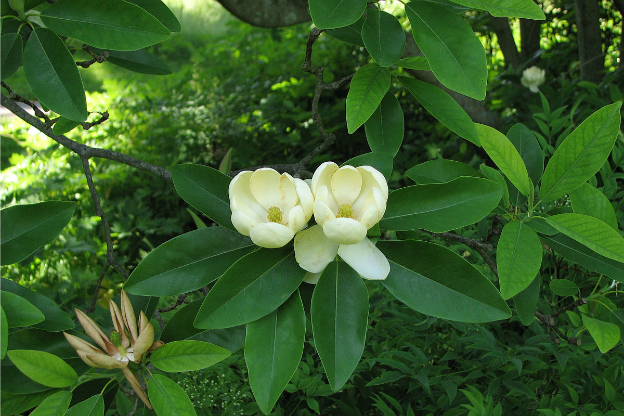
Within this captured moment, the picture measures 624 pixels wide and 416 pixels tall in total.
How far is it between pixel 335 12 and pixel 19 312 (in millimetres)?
629

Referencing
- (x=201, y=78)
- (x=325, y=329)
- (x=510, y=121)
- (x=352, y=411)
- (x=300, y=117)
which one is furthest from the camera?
(x=201, y=78)

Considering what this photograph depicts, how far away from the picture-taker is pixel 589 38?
298 centimetres

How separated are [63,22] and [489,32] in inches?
141

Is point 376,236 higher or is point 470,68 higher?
point 470,68

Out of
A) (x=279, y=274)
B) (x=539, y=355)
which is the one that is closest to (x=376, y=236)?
(x=279, y=274)

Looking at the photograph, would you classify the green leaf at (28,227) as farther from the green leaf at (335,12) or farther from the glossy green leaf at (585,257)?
the glossy green leaf at (585,257)

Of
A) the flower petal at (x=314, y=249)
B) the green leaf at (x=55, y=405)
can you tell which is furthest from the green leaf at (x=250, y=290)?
the green leaf at (x=55, y=405)

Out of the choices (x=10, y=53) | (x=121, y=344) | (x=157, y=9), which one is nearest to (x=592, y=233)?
(x=121, y=344)

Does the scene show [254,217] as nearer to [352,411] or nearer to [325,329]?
[325,329]

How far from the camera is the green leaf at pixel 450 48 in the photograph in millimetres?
793

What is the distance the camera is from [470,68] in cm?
80

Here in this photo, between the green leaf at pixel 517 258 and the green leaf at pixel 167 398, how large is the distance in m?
0.46

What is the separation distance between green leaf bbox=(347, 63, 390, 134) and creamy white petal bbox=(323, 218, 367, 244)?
200mm

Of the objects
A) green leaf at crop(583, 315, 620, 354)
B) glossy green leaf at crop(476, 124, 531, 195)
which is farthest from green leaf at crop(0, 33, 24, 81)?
green leaf at crop(583, 315, 620, 354)
